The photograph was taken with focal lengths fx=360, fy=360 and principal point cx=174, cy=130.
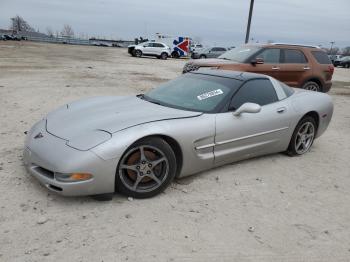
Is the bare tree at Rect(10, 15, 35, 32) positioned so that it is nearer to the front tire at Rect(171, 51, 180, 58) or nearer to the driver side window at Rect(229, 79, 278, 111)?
the front tire at Rect(171, 51, 180, 58)

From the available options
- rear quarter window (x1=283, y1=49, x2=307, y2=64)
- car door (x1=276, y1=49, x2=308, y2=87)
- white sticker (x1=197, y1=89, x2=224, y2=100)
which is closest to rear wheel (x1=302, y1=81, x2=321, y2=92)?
car door (x1=276, y1=49, x2=308, y2=87)

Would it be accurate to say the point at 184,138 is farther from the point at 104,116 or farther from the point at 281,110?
the point at 281,110

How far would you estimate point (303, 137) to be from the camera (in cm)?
541

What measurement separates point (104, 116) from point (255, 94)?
2.03 meters

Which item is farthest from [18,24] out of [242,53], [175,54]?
[242,53]

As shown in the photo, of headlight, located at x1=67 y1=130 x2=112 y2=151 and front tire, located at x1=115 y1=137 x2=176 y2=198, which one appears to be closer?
headlight, located at x1=67 y1=130 x2=112 y2=151

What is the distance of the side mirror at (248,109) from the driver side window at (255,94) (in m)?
0.10

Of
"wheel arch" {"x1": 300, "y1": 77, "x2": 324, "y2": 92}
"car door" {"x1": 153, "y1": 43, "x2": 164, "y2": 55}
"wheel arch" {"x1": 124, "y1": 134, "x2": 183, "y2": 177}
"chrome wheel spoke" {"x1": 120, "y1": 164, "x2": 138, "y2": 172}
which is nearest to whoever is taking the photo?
"chrome wheel spoke" {"x1": 120, "y1": 164, "x2": 138, "y2": 172}

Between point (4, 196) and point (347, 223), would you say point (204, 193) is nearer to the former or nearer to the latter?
point (347, 223)

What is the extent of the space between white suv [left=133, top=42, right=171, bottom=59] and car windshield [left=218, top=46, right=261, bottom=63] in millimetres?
22513

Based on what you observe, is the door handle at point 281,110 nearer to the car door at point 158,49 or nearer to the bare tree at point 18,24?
the car door at point 158,49

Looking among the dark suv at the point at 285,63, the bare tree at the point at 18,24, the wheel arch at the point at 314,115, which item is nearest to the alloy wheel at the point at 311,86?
the dark suv at the point at 285,63

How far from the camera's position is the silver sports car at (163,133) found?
3361mm

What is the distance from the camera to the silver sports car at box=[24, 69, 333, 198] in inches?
132
